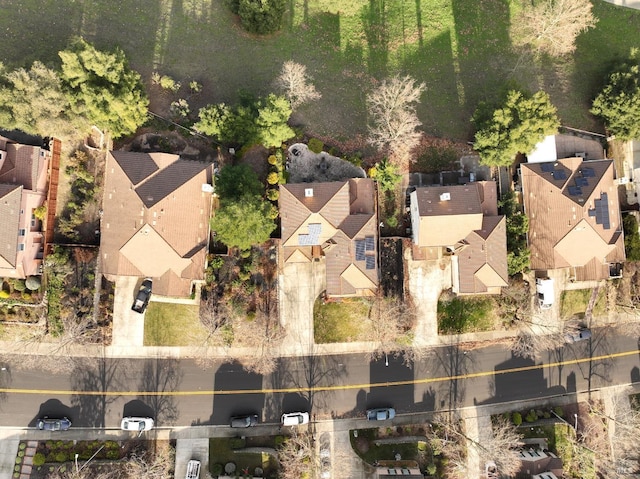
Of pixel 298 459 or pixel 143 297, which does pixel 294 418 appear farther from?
pixel 143 297

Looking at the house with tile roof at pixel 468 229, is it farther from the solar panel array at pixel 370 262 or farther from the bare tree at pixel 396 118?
the bare tree at pixel 396 118

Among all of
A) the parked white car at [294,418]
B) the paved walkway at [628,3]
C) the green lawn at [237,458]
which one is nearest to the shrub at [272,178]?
the parked white car at [294,418]

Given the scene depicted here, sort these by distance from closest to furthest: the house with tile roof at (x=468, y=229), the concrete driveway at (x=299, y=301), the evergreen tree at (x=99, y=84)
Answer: the evergreen tree at (x=99, y=84) → the house with tile roof at (x=468, y=229) → the concrete driveway at (x=299, y=301)

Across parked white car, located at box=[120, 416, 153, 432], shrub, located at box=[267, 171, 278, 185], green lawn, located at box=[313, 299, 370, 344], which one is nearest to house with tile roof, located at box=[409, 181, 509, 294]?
green lawn, located at box=[313, 299, 370, 344]

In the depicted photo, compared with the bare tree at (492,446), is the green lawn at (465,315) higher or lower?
higher

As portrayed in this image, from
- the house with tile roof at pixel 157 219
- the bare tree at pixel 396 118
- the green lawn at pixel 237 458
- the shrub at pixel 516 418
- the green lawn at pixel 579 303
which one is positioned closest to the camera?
the house with tile roof at pixel 157 219
